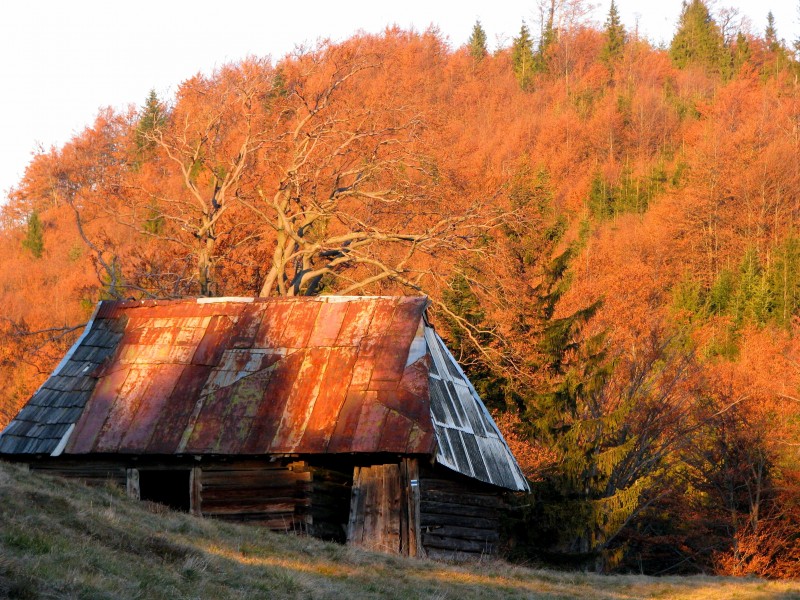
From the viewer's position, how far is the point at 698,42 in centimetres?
10038

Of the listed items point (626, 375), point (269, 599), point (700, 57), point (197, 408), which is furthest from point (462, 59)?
point (269, 599)

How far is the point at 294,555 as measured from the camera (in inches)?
548

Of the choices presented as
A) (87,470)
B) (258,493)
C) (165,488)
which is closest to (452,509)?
(258,493)

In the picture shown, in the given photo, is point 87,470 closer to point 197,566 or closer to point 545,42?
point 197,566

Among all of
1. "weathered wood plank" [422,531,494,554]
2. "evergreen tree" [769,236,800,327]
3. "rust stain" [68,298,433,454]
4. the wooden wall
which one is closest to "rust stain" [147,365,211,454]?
"rust stain" [68,298,433,454]

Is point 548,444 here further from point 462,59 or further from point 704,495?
point 462,59

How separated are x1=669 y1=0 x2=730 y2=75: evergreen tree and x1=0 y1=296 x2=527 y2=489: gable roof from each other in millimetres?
83809

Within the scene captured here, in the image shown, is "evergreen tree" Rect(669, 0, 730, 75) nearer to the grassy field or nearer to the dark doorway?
the dark doorway

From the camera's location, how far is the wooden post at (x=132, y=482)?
59.2 ft

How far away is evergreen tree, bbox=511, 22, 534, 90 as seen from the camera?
315 feet

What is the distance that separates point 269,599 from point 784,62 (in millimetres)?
94269

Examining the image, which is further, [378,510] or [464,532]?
[464,532]

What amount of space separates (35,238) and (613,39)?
188ft

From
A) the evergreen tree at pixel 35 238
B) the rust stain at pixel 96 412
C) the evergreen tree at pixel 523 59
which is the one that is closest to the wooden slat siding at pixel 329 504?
the rust stain at pixel 96 412
